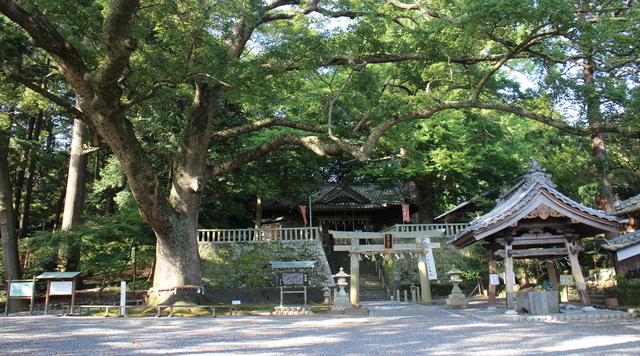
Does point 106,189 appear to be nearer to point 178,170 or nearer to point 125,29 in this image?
point 178,170

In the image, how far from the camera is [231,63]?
10.4 meters

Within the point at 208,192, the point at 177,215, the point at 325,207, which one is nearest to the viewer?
the point at 177,215

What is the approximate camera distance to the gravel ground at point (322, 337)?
5.80 metres

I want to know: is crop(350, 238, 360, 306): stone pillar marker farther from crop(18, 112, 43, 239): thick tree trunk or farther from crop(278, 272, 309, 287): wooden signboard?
crop(18, 112, 43, 239): thick tree trunk

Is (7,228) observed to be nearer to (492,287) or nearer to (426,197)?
(492,287)

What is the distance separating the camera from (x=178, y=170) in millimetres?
12289

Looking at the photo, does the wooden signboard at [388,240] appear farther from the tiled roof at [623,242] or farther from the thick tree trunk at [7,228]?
the thick tree trunk at [7,228]

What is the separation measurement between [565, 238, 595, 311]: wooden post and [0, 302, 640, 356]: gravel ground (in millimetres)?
835

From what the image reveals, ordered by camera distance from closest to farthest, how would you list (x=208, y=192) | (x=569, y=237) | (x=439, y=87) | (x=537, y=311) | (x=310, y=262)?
(x=537, y=311), (x=569, y=237), (x=439, y=87), (x=310, y=262), (x=208, y=192)

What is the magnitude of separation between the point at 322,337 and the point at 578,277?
613cm

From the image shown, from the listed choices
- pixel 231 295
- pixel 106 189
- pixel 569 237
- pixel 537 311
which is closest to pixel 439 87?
pixel 569 237

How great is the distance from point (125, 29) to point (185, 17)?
6.83 feet

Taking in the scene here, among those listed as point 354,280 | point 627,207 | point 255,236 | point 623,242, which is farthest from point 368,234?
point 627,207

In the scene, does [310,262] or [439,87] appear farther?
[310,262]
